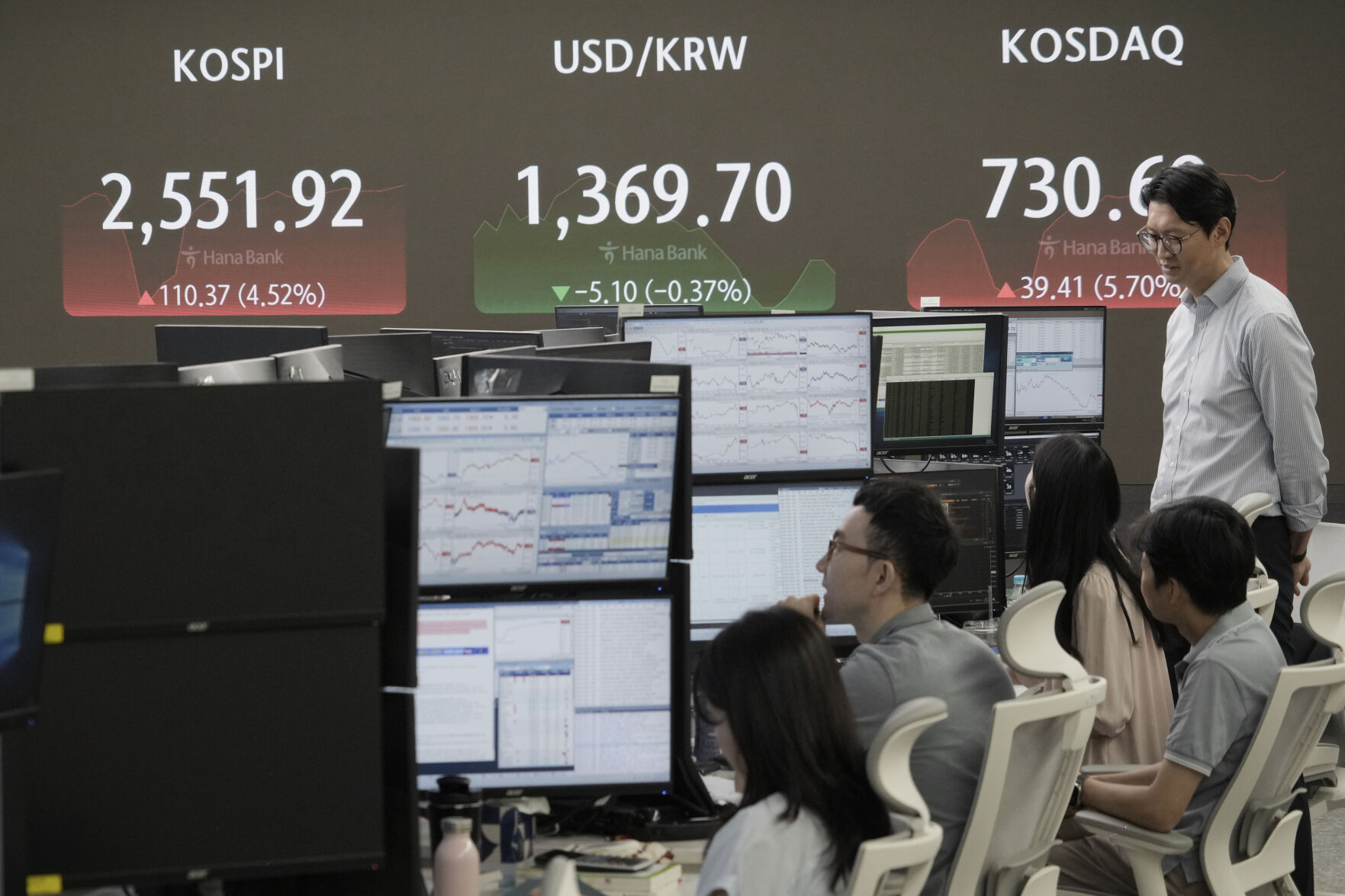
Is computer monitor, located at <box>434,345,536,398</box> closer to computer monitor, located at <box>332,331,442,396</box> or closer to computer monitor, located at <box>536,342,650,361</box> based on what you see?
computer monitor, located at <box>536,342,650,361</box>

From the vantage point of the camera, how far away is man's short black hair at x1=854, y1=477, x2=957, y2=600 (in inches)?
85.5

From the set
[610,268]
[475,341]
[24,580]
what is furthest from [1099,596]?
[610,268]

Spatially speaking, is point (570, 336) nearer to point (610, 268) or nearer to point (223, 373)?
point (223, 373)

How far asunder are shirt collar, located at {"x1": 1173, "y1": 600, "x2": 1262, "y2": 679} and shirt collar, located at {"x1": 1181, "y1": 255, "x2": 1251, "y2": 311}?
1147 millimetres

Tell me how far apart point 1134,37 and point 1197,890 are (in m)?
5.27

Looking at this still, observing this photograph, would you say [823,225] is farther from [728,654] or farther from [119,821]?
[119,821]

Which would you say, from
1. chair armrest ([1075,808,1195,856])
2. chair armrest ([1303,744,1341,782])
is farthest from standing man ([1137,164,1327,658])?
chair armrest ([1075,808,1195,856])

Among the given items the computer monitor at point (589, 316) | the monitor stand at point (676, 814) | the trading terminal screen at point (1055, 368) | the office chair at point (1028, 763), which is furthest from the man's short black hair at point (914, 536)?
the computer monitor at point (589, 316)

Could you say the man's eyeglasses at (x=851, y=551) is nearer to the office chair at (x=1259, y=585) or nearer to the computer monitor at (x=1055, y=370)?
the office chair at (x=1259, y=585)

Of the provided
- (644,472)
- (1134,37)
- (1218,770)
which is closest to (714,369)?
(644,472)

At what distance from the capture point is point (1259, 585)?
274 cm

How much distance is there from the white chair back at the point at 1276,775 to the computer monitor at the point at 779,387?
2.94 feet

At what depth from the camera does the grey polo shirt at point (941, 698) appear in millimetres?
1985

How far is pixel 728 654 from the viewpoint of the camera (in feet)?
5.37
